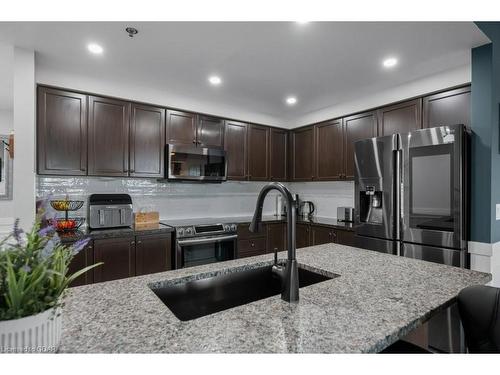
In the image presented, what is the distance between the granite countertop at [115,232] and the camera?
254 cm

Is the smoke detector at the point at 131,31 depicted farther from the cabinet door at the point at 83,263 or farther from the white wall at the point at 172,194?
the cabinet door at the point at 83,263

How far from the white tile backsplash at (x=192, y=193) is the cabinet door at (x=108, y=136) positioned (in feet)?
1.10

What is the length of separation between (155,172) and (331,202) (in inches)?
104

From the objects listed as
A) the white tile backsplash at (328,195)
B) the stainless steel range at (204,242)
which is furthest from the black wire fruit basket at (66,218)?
the white tile backsplash at (328,195)

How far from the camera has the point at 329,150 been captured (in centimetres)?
391

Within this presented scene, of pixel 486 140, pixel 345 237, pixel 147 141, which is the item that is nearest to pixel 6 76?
pixel 147 141

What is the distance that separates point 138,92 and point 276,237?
2.61m

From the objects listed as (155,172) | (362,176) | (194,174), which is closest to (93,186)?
(155,172)

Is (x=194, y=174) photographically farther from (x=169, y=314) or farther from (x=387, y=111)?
(x=169, y=314)

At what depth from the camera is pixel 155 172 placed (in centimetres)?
332

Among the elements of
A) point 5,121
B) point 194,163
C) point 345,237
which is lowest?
point 345,237

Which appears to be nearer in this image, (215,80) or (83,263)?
(83,263)

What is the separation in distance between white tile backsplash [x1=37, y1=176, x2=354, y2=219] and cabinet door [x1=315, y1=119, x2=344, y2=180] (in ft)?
1.34

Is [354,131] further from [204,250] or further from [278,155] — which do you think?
[204,250]
